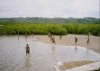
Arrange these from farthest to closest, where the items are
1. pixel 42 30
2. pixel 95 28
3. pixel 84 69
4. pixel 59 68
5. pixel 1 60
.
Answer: pixel 42 30 < pixel 95 28 < pixel 1 60 < pixel 59 68 < pixel 84 69

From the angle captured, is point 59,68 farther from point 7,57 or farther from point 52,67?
point 7,57

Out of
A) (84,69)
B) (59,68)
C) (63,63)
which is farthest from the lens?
(63,63)

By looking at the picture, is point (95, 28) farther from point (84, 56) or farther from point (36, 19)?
point (36, 19)

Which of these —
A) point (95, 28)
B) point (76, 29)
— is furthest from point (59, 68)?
point (76, 29)

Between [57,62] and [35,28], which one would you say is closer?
[57,62]

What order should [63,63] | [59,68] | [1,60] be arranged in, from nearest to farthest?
1. [59,68]
2. [63,63]
3. [1,60]

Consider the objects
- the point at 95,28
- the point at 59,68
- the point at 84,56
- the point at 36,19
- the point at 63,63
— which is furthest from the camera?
the point at 36,19

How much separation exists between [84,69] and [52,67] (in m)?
3.80

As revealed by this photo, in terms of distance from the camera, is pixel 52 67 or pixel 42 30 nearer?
pixel 52 67

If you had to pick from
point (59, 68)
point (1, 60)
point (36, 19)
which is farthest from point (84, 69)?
point (36, 19)

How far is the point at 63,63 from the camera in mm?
21375

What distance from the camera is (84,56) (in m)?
25.1

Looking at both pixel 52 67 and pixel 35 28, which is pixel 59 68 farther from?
pixel 35 28

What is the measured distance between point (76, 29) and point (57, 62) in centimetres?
3347
